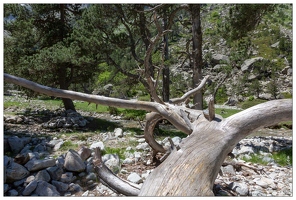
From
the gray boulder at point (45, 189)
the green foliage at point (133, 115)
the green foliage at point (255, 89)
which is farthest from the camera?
the green foliage at point (255, 89)

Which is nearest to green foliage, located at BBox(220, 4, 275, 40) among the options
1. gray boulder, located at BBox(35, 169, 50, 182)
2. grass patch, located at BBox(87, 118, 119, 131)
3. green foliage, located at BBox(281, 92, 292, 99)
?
grass patch, located at BBox(87, 118, 119, 131)

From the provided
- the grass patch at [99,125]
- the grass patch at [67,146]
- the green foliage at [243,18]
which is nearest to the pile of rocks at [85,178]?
the grass patch at [67,146]

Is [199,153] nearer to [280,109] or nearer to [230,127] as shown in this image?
[230,127]

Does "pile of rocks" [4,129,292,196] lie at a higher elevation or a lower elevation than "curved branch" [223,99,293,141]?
lower

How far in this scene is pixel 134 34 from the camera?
1214cm

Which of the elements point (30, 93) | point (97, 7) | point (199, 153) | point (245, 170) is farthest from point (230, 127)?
point (30, 93)

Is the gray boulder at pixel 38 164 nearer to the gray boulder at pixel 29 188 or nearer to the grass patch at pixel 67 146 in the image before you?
the gray boulder at pixel 29 188

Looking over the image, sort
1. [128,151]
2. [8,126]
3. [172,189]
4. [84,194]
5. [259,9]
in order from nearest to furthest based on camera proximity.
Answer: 1. [172,189]
2. [84,194]
3. [128,151]
4. [259,9]
5. [8,126]

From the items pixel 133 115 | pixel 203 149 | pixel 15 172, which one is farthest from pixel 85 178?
pixel 133 115

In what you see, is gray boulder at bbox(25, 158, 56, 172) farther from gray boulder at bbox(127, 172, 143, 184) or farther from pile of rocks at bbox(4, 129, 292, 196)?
gray boulder at bbox(127, 172, 143, 184)

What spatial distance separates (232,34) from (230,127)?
6658mm

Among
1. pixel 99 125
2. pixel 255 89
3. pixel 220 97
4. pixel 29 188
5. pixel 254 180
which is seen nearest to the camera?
pixel 29 188

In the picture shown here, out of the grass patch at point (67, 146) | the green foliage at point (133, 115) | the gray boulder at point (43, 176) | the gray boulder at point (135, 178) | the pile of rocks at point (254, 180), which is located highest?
the gray boulder at point (43, 176)

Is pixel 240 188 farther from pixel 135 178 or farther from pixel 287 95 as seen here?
pixel 287 95
